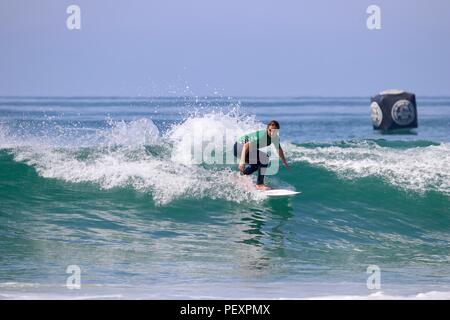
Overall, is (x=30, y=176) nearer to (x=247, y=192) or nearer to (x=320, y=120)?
(x=247, y=192)

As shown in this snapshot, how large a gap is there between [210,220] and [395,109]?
1413cm

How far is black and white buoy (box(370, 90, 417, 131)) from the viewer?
26.3m

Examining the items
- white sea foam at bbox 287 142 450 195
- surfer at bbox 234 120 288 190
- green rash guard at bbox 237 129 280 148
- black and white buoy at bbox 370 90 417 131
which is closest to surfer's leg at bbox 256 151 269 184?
surfer at bbox 234 120 288 190

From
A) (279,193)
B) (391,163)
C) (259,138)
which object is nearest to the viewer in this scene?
(259,138)

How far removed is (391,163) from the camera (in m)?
17.2

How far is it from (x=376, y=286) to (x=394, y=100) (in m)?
17.5

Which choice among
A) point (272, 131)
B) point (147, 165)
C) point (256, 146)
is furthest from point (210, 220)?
point (147, 165)

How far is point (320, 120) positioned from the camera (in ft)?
135

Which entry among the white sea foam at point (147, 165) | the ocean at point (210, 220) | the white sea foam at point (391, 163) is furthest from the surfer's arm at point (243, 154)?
the white sea foam at point (391, 163)

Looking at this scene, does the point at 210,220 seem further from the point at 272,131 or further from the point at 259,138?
the point at 272,131

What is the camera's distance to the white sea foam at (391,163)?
53.5 feet

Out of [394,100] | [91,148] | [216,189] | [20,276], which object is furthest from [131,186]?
[394,100]

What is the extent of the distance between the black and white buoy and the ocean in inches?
224

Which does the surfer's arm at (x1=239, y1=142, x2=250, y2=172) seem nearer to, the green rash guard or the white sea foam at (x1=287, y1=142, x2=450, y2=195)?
the green rash guard
